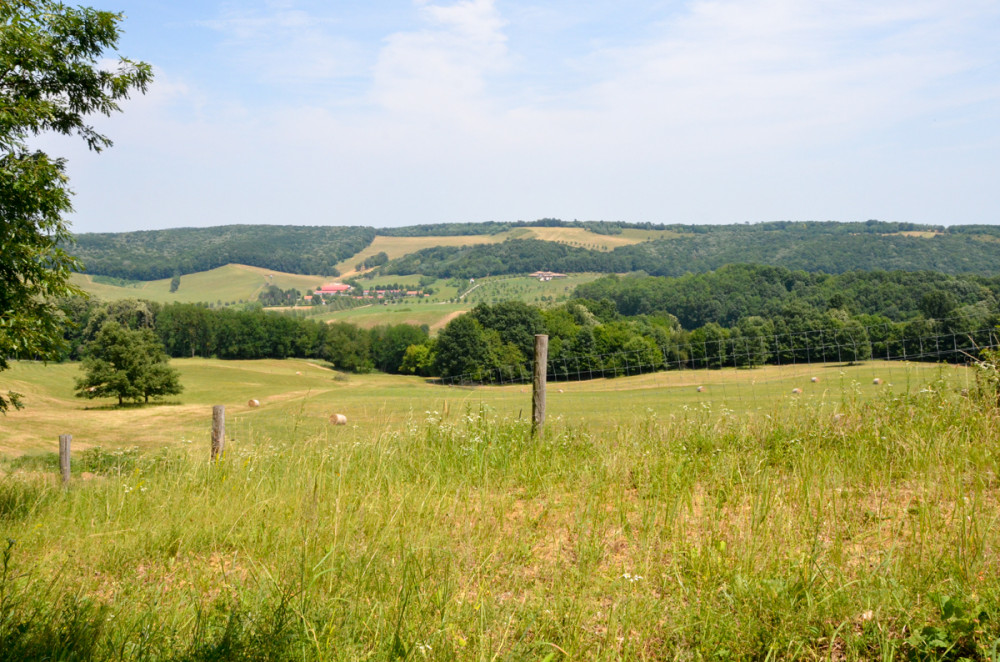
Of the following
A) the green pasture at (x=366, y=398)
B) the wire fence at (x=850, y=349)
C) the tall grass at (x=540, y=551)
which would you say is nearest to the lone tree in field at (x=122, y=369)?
the green pasture at (x=366, y=398)

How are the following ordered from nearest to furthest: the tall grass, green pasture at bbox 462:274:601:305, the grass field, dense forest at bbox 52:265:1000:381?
the tall grass, dense forest at bbox 52:265:1000:381, the grass field, green pasture at bbox 462:274:601:305

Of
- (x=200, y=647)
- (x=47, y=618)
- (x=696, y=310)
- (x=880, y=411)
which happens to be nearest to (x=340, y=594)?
(x=200, y=647)

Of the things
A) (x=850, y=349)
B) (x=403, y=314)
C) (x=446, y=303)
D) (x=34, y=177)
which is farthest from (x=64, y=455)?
(x=446, y=303)

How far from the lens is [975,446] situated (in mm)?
5242

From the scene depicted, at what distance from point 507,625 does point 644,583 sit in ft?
3.05

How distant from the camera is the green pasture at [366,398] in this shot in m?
7.72

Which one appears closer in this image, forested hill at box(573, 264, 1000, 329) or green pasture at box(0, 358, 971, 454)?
green pasture at box(0, 358, 971, 454)

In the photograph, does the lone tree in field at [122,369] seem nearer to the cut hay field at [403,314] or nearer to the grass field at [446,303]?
the cut hay field at [403,314]

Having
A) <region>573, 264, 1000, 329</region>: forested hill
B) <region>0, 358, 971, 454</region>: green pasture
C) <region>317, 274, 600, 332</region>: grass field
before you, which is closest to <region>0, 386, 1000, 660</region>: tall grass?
<region>0, 358, 971, 454</region>: green pasture

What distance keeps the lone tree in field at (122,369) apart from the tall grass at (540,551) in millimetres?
55855

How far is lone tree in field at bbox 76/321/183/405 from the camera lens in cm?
5506

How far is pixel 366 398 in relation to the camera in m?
44.2

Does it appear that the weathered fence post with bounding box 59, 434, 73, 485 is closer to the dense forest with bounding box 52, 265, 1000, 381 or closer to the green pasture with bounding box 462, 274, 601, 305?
the dense forest with bounding box 52, 265, 1000, 381

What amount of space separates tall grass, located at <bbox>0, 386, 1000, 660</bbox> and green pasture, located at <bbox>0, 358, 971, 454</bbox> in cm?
103
